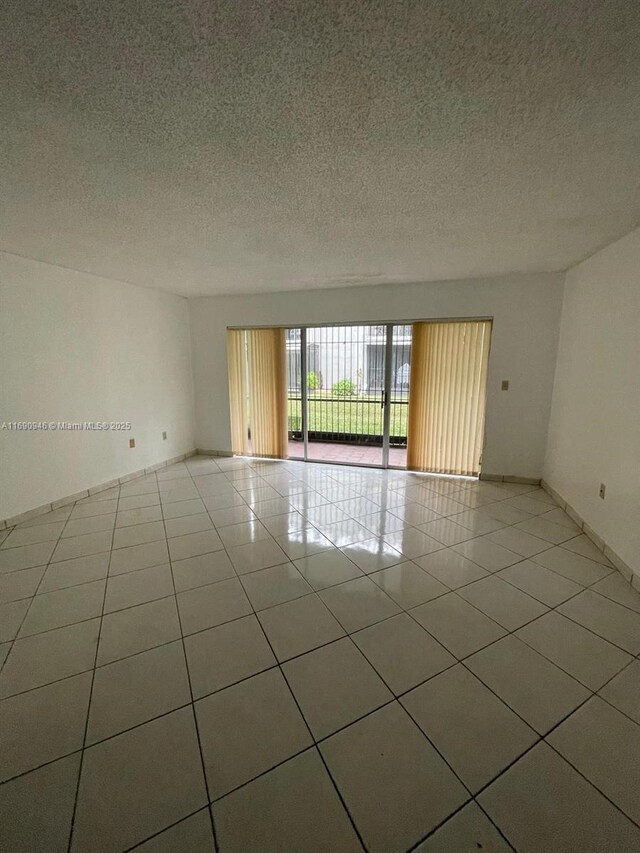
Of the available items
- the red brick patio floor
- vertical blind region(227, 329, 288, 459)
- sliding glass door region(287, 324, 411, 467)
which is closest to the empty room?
sliding glass door region(287, 324, 411, 467)

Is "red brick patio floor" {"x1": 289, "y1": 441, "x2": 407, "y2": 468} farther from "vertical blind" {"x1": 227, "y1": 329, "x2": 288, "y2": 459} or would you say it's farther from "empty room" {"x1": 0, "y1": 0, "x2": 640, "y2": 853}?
"empty room" {"x1": 0, "y1": 0, "x2": 640, "y2": 853}

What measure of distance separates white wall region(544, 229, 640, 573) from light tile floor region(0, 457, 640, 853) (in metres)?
0.42

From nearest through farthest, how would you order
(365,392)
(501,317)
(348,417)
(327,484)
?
(501,317), (327,484), (365,392), (348,417)

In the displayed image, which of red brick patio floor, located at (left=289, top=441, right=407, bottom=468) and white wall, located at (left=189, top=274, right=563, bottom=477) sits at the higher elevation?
white wall, located at (left=189, top=274, right=563, bottom=477)

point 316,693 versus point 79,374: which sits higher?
point 79,374

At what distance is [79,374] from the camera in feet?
11.5

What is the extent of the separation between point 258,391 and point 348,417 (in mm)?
1876

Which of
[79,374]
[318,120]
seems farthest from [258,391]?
[318,120]

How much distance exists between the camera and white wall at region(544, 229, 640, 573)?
7.67 feet

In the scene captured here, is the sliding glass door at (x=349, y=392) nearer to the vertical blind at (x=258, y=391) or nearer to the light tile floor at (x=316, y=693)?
the vertical blind at (x=258, y=391)

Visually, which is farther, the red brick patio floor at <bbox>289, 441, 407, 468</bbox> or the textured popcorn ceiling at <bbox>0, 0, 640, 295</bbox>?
the red brick patio floor at <bbox>289, 441, 407, 468</bbox>

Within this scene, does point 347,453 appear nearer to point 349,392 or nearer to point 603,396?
point 349,392

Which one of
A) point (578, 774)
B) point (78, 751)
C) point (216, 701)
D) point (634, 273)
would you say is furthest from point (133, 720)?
point (634, 273)

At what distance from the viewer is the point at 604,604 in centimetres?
204
